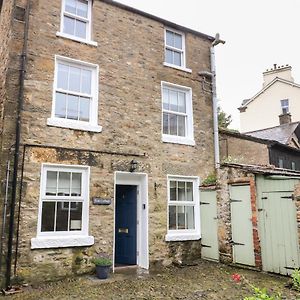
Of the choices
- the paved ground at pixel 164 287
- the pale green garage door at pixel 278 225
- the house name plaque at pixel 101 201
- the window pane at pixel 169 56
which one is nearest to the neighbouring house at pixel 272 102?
the window pane at pixel 169 56

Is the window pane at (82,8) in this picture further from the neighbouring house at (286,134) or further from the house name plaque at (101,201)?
the neighbouring house at (286,134)

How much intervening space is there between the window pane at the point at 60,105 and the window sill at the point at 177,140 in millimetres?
3483

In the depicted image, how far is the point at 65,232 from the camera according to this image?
343 inches

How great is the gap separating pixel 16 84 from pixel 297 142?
18.9 meters

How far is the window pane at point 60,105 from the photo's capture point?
924 centimetres

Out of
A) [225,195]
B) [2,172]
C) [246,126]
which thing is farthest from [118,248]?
[246,126]

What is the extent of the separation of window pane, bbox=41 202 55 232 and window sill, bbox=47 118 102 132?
7.27 feet

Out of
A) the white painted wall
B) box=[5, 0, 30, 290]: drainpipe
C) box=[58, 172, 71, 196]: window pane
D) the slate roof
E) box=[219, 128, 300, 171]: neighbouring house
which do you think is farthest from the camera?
the white painted wall

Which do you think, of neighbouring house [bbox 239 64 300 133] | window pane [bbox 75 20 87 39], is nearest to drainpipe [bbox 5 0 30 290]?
window pane [bbox 75 20 87 39]

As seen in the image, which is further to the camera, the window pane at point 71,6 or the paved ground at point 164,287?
the window pane at point 71,6

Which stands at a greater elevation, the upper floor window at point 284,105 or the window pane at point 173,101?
the upper floor window at point 284,105

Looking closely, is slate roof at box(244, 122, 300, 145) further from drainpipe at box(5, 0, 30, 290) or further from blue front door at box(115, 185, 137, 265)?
drainpipe at box(5, 0, 30, 290)

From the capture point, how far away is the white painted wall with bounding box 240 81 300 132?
92.6 ft

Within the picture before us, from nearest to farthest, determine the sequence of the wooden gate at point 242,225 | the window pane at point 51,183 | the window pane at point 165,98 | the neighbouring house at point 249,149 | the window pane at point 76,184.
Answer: the window pane at point 51,183 < the window pane at point 76,184 < the wooden gate at point 242,225 < the window pane at point 165,98 < the neighbouring house at point 249,149
